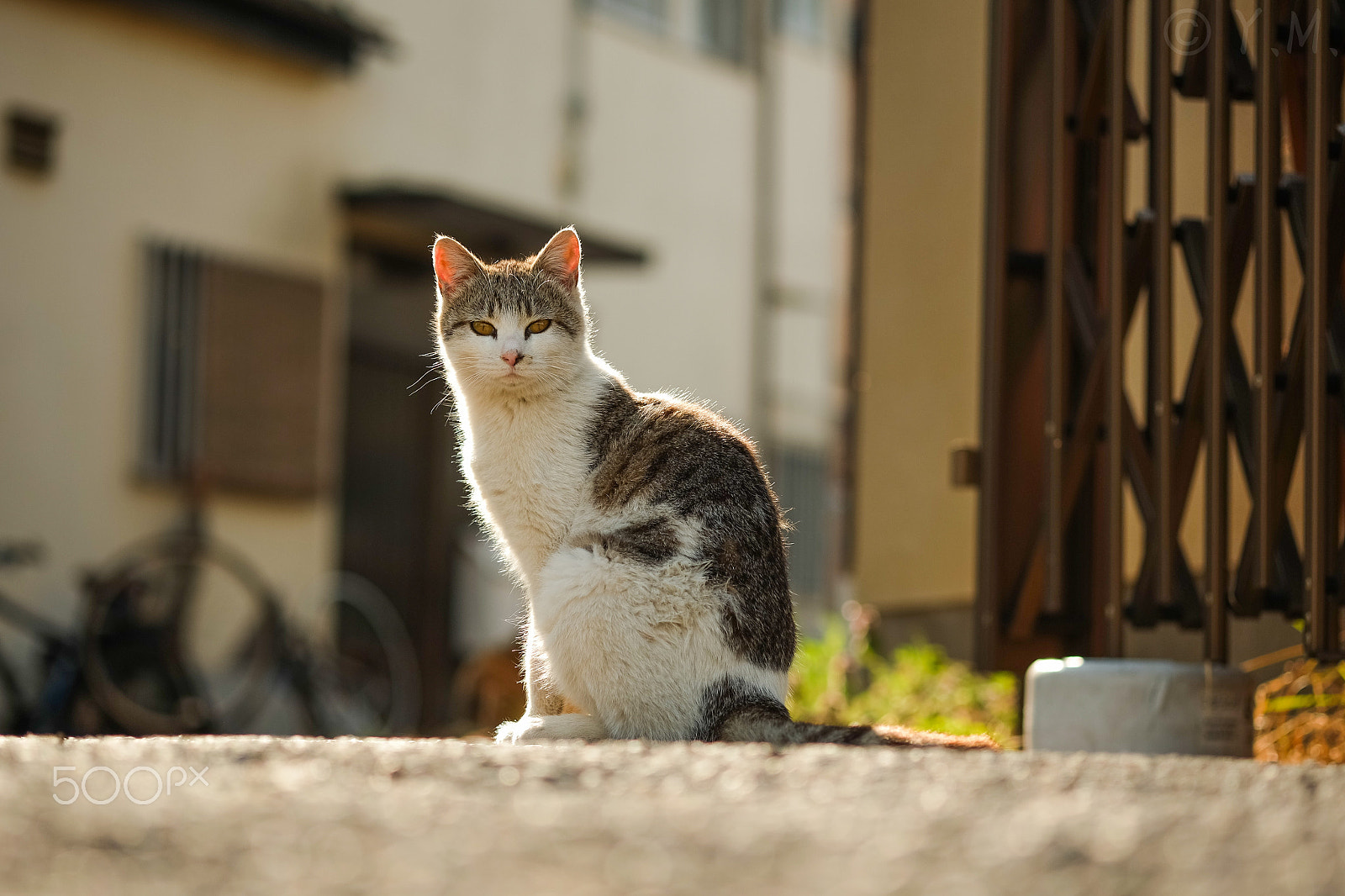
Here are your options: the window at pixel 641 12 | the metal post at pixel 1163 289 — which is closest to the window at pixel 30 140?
the window at pixel 641 12

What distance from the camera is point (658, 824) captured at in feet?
7.32

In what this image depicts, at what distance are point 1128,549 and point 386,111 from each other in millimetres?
7370

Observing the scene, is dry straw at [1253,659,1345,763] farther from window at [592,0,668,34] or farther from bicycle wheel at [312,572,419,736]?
window at [592,0,668,34]

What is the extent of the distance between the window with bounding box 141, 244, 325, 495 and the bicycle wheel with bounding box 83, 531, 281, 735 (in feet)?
1.90

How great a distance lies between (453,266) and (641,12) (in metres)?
10.1

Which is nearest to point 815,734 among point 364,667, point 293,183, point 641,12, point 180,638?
point 180,638

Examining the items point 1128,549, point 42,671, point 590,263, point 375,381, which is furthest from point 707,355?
point 1128,549

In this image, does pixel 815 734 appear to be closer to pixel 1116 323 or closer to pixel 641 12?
pixel 1116 323

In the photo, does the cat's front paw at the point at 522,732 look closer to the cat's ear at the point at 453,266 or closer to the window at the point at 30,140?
the cat's ear at the point at 453,266

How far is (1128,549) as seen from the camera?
5.91m

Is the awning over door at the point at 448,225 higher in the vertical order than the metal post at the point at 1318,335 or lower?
higher

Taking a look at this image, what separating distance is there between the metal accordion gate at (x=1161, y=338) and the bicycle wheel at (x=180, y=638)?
5.30m

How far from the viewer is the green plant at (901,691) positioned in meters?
6.50

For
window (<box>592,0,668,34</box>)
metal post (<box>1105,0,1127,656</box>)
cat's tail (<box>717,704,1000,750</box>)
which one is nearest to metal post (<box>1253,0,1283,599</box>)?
metal post (<box>1105,0,1127,656</box>)
